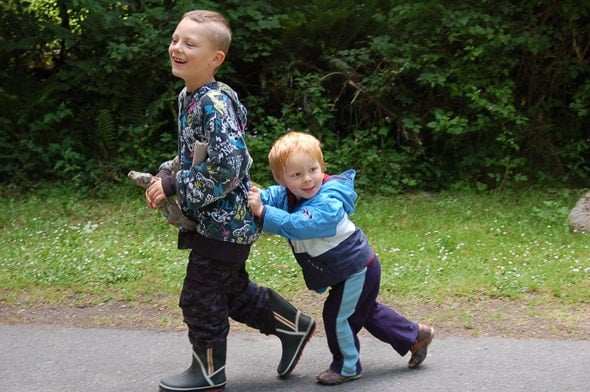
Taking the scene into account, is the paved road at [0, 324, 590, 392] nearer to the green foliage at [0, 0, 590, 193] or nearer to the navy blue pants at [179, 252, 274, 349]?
the navy blue pants at [179, 252, 274, 349]

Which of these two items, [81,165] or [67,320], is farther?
[81,165]

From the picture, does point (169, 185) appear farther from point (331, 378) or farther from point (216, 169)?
point (331, 378)

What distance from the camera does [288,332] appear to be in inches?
149

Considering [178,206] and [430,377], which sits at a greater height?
[178,206]

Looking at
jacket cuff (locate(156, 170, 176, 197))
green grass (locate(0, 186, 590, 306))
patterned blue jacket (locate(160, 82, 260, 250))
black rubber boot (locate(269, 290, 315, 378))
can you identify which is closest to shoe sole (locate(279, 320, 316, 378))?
black rubber boot (locate(269, 290, 315, 378))

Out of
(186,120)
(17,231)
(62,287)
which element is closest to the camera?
(186,120)

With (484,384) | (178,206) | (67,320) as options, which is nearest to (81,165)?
(67,320)

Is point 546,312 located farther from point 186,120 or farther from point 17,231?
point 17,231

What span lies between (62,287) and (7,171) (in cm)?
400

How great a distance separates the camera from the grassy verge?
4961mm

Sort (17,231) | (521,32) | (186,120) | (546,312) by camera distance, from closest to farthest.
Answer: (186,120) → (546,312) → (17,231) → (521,32)

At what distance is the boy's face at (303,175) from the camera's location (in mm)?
3480

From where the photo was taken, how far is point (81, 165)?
8617 millimetres

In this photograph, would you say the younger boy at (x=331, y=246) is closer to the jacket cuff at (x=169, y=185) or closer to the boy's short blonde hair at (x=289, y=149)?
the boy's short blonde hair at (x=289, y=149)
